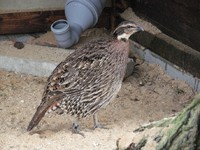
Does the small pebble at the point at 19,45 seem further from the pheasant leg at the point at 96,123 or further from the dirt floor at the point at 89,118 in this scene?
the pheasant leg at the point at 96,123

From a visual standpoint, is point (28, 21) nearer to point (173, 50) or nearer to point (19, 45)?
point (19, 45)

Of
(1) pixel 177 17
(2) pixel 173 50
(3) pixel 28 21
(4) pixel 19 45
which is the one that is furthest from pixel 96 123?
(3) pixel 28 21

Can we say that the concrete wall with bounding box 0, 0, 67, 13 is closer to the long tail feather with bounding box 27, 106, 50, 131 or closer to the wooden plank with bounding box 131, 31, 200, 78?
the wooden plank with bounding box 131, 31, 200, 78

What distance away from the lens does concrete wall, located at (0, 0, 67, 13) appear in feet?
22.5

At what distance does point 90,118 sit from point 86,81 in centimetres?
69

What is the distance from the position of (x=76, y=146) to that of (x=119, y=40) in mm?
993

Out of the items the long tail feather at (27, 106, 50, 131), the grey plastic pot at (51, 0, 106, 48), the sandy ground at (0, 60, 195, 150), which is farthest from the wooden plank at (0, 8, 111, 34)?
the long tail feather at (27, 106, 50, 131)

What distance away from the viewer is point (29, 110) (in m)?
5.48

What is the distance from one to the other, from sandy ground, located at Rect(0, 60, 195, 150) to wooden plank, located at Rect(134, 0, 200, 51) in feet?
1.53

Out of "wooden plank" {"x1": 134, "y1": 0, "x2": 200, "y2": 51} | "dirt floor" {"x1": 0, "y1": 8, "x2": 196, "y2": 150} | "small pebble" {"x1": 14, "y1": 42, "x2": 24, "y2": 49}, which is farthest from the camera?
"small pebble" {"x1": 14, "y1": 42, "x2": 24, "y2": 49}

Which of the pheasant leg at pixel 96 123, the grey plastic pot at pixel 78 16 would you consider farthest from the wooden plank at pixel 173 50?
the pheasant leg at pixel 96 123

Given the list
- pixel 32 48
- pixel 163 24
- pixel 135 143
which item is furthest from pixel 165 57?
pixel 135 143

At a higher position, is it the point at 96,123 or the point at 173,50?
the point at 96,123

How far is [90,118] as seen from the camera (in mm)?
5398
